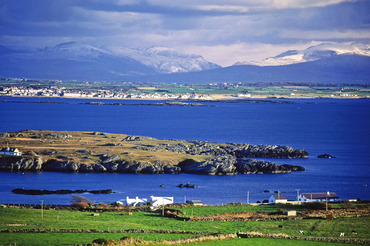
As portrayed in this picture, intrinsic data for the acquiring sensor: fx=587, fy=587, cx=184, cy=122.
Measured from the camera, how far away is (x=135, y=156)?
73812 millimetres

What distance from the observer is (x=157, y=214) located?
45000 mm

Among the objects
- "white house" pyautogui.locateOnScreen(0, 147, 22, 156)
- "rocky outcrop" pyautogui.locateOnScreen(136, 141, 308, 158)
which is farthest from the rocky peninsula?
"white house" pyautogui.locateOnScreen(0, 147, 22, 156)

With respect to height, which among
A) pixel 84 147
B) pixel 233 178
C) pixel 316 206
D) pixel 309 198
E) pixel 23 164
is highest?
pixel 84 147

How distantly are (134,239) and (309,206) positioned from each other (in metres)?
22.0

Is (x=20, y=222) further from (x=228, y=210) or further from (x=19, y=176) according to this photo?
(x=19, y=176)

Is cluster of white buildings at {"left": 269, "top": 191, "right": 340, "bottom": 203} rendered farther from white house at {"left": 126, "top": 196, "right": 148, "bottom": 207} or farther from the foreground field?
white house at {"left": 126, "top": 196, "right": 148, "bottom": 207}

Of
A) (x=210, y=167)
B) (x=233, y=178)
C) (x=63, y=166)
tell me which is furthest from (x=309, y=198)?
(x=63, y=166)

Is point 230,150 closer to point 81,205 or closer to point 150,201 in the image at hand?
point 150,201

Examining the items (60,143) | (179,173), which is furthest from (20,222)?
(60,143)

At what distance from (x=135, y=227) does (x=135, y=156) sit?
36.0m

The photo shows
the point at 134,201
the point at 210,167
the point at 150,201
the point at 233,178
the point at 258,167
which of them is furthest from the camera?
the point at 258,167

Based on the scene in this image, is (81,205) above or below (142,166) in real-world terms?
below

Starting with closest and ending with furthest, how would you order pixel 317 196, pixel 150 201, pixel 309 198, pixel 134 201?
pixel 134 201 < pixel 150 201 < pixel 309 198 < pixel 317 196

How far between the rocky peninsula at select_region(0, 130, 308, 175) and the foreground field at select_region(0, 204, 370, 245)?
24701 mm
